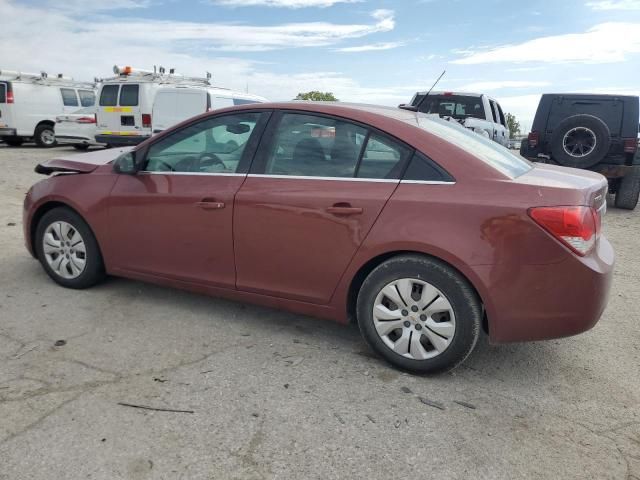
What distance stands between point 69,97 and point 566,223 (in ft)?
59.5

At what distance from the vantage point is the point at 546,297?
8.84ft

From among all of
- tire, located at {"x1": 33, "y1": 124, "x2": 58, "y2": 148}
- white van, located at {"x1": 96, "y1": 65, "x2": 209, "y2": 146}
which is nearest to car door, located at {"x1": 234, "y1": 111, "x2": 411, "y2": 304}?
white van, located at {"x1": 96, "y1": 65, "x2": 209, "y2": 146}

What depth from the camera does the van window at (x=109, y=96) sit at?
44.5ft

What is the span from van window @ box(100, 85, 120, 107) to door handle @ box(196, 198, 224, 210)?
Answer: 11531 mm

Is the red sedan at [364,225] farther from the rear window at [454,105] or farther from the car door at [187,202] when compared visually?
the rear window at [454,105]

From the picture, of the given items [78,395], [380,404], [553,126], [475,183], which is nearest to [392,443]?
[380,404]

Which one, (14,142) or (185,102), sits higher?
(185,102)

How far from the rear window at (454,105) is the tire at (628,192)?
3.23 meters

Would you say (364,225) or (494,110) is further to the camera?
(494,110)

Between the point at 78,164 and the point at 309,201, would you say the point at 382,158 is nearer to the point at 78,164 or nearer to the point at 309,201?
the point at 309,201

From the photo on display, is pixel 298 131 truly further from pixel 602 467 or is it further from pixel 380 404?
pixel 602 467

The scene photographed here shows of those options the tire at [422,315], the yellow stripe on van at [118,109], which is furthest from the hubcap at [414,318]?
the yellow stripe on van at [118,109]

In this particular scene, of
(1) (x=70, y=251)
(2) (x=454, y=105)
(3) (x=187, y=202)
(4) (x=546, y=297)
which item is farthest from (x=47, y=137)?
(4) (x=546, y=297)

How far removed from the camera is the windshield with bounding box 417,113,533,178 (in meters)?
3.00
